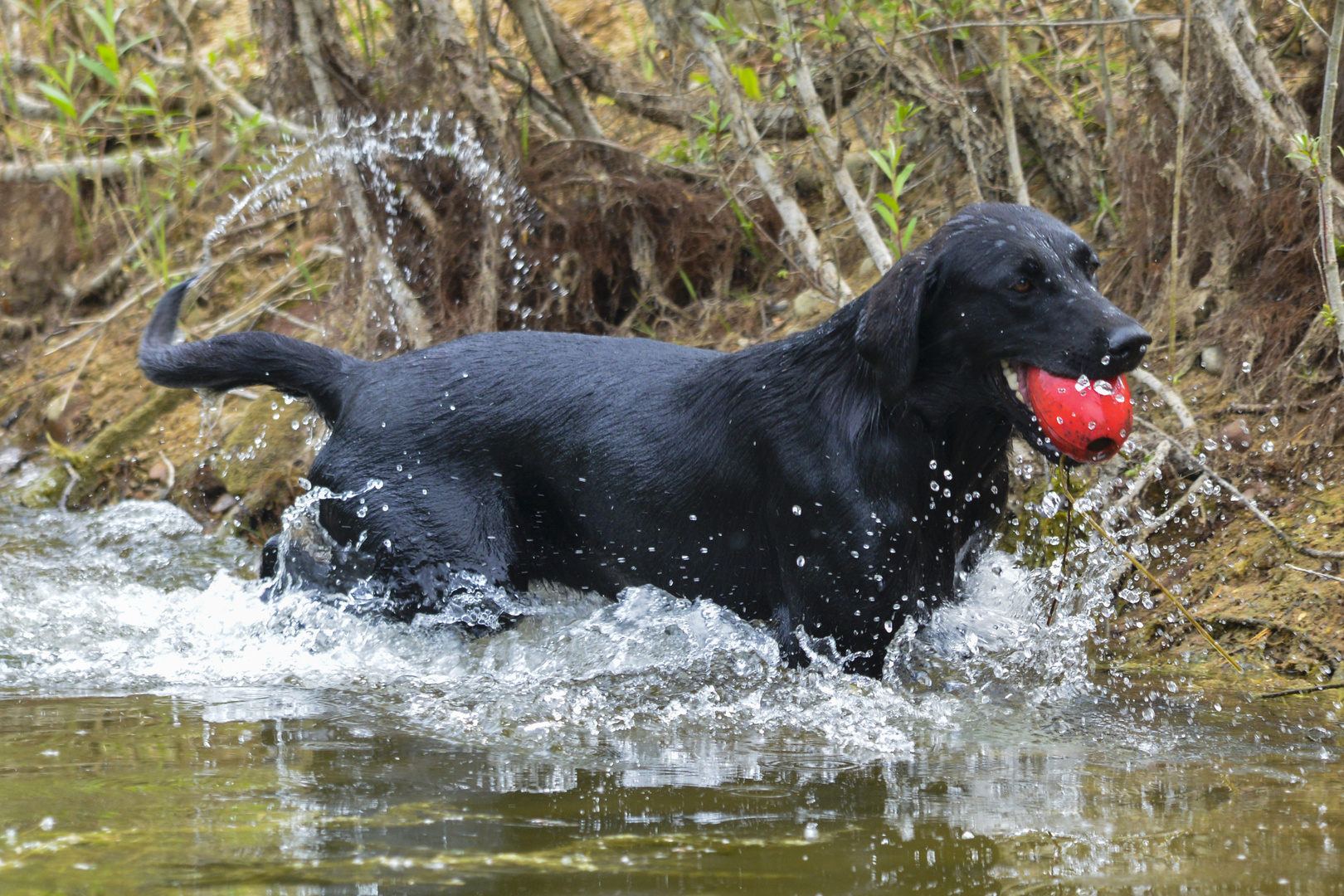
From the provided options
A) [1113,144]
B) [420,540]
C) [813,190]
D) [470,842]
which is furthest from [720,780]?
[813,190]

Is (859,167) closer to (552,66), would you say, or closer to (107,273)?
(552,66)

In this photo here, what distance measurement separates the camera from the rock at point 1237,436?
4.10 metres

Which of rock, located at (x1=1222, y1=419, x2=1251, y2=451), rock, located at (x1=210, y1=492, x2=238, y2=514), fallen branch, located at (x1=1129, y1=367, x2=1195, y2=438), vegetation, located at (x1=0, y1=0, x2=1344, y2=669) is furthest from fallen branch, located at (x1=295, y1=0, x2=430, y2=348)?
rock, located at (x1=1222, y1=419, x2=1251, y2=451)

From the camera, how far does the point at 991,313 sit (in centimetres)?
288

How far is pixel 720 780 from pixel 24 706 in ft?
5.55

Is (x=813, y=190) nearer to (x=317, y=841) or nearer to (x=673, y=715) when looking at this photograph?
(x=673, y=715)

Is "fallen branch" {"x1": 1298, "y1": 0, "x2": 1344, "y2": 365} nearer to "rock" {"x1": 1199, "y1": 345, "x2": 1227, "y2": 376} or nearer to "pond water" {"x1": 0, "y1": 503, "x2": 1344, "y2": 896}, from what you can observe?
"rock" {"x1": 1199, "y1": 345, "x2": 1227, "y2": 376}

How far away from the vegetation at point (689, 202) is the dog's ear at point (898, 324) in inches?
49.6

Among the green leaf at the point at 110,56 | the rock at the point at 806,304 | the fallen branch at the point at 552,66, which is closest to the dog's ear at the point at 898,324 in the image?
the rock at the point at 806,304

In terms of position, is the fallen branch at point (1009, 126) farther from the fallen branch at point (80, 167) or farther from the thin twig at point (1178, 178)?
the fallen branch at point (80, 167)

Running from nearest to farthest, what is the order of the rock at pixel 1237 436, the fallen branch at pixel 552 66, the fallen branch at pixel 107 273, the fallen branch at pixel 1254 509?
the fallen branch at pixel 1254 509, the rock at pixel 1237 436, the fallen branch at pixel 552 66, the fallen branch at pixel 107 273

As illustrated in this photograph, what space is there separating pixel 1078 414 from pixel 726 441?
98 centimetres

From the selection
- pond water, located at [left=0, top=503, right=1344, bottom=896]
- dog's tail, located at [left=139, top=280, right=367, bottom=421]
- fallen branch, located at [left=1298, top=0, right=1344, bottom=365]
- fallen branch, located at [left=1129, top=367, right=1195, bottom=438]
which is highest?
fallen branch, located at [left=1298, top=0, right=1344, bottom=365]

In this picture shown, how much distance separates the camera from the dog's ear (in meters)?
2.91
